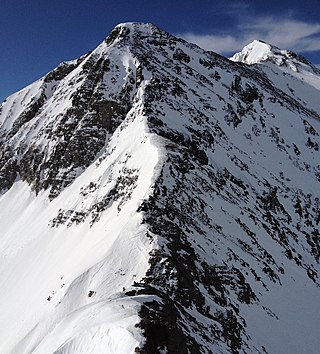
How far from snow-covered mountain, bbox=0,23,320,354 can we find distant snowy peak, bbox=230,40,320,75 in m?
44.1

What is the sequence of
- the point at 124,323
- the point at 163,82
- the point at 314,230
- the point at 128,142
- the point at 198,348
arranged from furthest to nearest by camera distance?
the point at 163,82 < the point at 314,230 < the point at 128,142 < the point at 198,348 < the point at 124,323

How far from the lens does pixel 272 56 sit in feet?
375

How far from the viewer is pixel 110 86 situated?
53.3 m

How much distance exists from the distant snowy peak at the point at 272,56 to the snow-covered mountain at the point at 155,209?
145 feet

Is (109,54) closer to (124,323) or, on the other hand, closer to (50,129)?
(50,129)

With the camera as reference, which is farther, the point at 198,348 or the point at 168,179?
the point at 168,179

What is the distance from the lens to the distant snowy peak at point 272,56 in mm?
111375

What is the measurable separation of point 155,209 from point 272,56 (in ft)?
341

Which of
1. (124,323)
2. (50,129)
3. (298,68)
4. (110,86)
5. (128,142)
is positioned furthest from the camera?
(298,68)

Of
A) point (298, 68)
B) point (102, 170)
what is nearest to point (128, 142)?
point (102, 170)

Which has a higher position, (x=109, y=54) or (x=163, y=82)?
(x=109, y=54)

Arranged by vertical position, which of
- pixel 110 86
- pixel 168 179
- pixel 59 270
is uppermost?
pixel 110 86

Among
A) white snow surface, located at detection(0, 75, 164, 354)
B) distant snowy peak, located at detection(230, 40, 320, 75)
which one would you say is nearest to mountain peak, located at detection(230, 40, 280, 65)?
distant snowy peak, located at detection(230, 40, 320, 75)

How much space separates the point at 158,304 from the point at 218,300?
7.97 m
